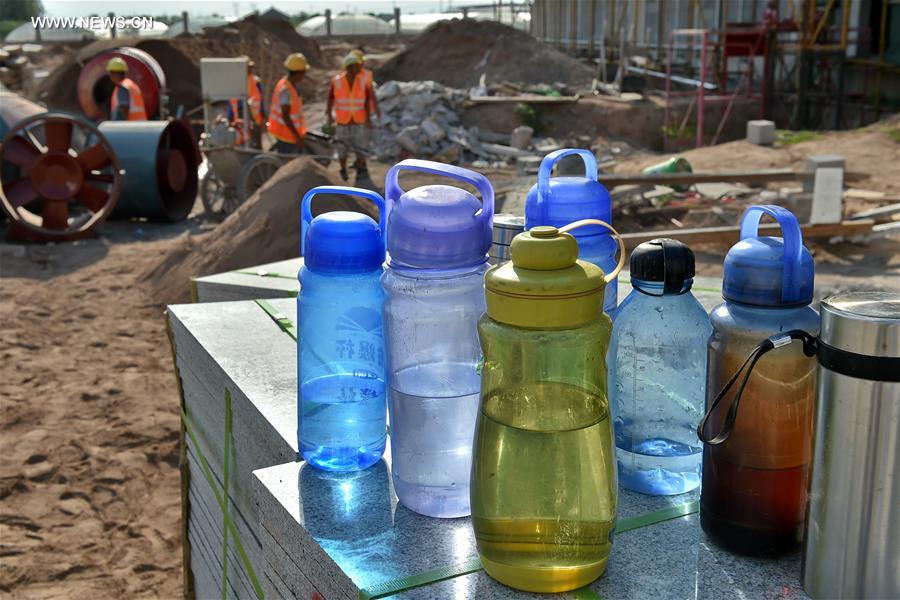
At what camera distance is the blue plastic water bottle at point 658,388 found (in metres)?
1.95

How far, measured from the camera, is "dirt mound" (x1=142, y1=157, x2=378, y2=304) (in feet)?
25.9

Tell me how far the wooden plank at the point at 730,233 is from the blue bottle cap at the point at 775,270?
6477 mm

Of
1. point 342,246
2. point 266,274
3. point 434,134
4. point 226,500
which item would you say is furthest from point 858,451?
point 434,134

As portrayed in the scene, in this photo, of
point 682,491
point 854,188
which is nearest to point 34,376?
point 682,491

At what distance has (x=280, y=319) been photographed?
133 inches

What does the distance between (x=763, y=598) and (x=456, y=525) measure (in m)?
0.57

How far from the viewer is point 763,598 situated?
5.19ft

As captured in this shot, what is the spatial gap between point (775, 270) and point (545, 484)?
1.78 ft

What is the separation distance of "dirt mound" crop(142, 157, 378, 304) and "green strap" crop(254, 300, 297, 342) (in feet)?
12.9

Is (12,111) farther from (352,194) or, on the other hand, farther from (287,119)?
(352,194)

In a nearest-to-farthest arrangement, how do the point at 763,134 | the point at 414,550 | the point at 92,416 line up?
1. the point at 414,550
2. the point at 92,416
3. the point at 763,134

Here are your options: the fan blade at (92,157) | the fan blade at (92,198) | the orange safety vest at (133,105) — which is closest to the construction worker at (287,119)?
Result: the fan blade at (92,157)

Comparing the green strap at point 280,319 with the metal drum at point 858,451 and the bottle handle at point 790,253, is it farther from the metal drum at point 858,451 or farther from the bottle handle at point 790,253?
the metal drum at point 858,451

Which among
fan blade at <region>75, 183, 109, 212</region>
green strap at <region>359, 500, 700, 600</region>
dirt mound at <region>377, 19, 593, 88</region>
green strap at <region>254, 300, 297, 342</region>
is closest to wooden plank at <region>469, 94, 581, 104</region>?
dirt mound at <region>377, 19, 593, 88</region>
